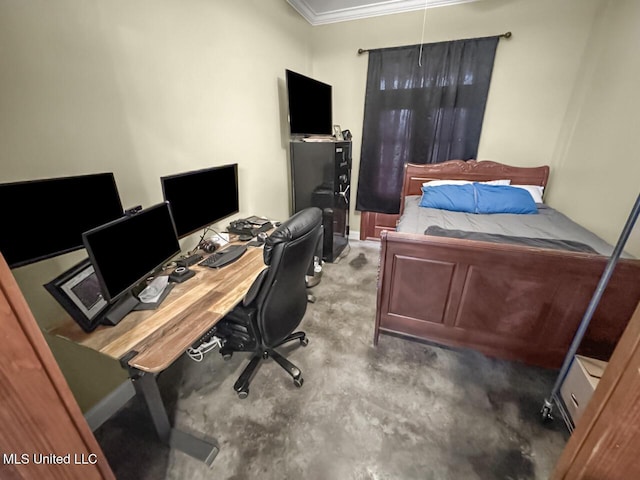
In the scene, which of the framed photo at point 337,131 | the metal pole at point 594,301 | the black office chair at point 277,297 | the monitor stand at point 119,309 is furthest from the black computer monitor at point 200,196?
the metal pole at point 594,301

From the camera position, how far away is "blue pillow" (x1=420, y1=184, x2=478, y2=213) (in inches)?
103

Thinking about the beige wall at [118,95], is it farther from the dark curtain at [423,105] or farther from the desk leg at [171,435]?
the dark curtain at [423,105]

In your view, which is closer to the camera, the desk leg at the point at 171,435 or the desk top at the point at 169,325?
the desk top at the point at 169,325

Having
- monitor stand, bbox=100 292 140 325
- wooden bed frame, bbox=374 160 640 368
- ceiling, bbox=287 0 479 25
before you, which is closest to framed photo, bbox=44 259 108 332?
monitor stand, bbox=100 292 140 325

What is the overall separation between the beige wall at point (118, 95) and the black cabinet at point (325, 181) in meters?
0.73

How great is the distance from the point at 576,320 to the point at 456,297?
626 millimetres

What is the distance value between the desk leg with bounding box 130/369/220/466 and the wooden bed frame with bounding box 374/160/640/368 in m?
1.23

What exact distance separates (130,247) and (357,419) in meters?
1.48

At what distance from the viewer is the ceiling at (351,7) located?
2873 millimetres

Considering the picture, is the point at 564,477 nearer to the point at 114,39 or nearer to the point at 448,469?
the point at 448,469

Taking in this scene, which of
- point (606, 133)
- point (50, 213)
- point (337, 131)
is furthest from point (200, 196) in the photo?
point (606, 133)

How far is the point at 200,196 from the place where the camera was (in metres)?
1.74

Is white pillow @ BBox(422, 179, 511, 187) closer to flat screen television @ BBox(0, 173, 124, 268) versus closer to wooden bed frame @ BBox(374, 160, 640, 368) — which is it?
wooden bed frame @ BBox(374, 160, 640, 368)

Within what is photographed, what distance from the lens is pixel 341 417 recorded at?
59.1 inches
